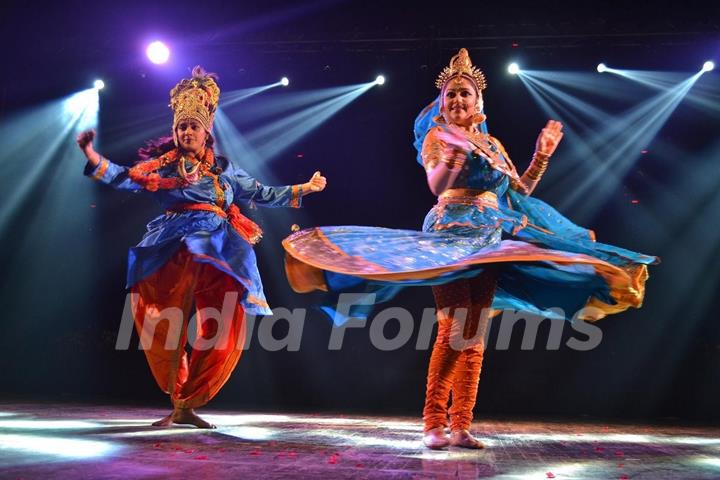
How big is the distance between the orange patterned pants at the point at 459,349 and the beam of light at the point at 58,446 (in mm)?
1312

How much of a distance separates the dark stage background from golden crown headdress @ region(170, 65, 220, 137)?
2.20 metres

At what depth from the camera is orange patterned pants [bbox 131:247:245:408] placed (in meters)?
3.55

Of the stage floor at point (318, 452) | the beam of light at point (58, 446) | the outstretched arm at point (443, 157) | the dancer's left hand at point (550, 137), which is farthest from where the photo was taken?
the dancer's left hand at point (550, 137)

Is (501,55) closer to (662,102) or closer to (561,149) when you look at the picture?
(561,149)

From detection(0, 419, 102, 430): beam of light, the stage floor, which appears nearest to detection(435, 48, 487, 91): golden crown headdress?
the stage floor

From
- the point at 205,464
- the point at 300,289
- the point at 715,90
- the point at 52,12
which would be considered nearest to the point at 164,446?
the point at 205,464

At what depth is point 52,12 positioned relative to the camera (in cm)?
615

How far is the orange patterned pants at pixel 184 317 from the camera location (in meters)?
3.55

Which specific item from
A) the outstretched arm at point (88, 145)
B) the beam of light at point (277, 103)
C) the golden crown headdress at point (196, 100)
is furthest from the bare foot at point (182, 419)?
the beam of light at point (277, 103)

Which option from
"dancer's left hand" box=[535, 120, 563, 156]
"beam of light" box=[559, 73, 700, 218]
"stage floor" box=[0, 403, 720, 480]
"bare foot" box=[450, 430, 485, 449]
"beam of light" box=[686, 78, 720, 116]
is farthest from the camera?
"beam of light" box=[559, 73, 700, 218]

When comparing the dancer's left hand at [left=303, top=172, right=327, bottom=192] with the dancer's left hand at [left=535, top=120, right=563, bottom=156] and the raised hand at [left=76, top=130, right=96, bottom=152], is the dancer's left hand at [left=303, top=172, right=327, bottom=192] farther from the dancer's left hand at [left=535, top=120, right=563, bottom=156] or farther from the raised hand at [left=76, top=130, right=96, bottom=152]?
the dancer's left hand at [left=535, top=120, right=563, bottom=156]

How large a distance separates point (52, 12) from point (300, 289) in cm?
485

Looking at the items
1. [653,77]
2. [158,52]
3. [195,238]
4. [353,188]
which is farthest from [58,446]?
[653,77]

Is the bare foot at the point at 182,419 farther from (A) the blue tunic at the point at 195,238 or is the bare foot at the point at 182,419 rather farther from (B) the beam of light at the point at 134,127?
(B) the beam of light at the point at 134,127
